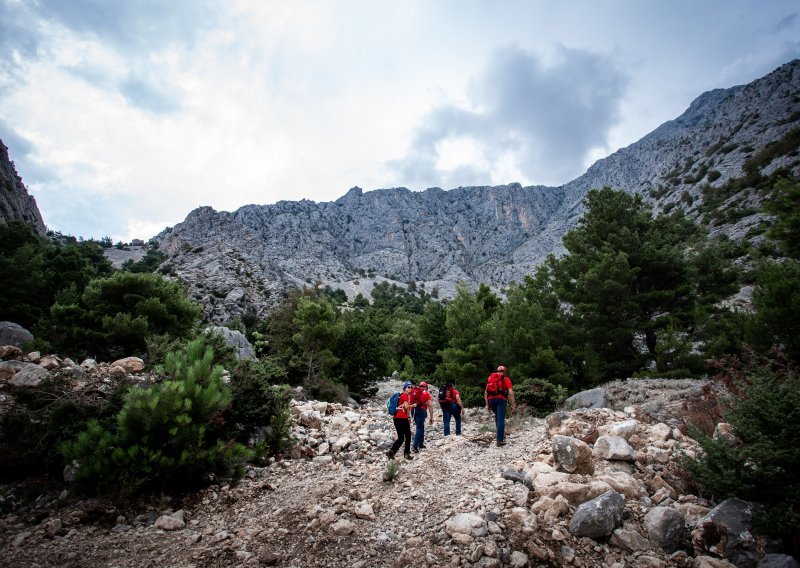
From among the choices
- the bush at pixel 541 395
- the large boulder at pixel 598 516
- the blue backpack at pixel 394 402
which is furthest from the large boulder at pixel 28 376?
the bush at pixel 541 395

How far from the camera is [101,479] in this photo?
4898 mm

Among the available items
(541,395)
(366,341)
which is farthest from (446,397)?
(366,341)

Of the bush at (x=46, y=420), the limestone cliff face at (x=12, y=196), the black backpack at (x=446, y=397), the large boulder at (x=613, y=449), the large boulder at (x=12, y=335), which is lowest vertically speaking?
the large boulder at (x=613, y=449)

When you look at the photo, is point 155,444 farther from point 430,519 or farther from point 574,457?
point 574,457

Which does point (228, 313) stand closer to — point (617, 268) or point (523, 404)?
point (523, 404)

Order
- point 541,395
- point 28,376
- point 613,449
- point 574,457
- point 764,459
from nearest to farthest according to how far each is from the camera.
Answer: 1. point 764,459
2. point 574,457
3. point 613,449
4. point 28,376
5. point 541,395

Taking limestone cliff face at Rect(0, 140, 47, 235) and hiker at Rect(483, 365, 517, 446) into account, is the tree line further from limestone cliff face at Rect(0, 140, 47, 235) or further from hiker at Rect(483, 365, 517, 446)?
limestone cliff face at Rect(0, 140, 47, 235)

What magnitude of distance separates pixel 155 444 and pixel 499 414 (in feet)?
20.2

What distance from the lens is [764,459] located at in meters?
3.25

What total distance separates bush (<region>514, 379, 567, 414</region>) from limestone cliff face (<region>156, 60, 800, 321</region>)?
2561cm

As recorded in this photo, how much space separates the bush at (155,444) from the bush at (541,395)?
954cm

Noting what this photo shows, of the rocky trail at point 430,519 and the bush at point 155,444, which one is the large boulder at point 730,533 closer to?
the rocky trail at point 430,519

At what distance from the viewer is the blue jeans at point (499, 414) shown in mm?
7492

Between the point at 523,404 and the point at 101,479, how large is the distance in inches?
429
